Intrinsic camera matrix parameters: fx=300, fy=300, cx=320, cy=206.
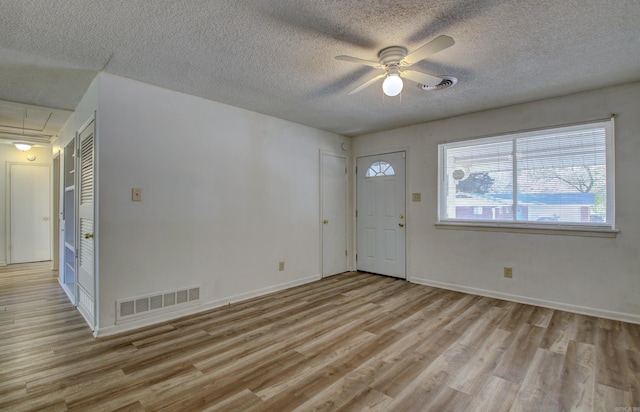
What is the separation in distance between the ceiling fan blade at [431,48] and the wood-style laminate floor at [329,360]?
2.23 metres

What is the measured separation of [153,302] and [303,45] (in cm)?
281

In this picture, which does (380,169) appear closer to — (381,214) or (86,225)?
(381,214)

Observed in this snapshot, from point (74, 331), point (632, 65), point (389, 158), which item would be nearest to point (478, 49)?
point (632, 65)

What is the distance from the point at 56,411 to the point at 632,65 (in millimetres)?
5021

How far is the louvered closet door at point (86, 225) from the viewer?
2949 mm

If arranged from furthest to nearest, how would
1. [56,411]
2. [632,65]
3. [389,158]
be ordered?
[389,158] < [632,65] < [56,411]

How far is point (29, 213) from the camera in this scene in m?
5.99

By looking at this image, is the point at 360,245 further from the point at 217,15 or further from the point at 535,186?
the point at 217,15

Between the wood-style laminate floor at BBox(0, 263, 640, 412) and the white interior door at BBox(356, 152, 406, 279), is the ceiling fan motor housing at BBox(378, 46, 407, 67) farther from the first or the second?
the white interior door at BBox(356, 152, 406, 279)

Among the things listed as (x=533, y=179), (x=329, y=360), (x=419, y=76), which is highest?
(x=419, y=76)

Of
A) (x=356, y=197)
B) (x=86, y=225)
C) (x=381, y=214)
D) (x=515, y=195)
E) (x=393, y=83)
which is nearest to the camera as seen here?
(x=393, y=83)

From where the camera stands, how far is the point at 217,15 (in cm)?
194

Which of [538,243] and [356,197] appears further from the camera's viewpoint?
[356,197]

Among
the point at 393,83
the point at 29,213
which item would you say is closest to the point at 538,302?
the point at 393,83
